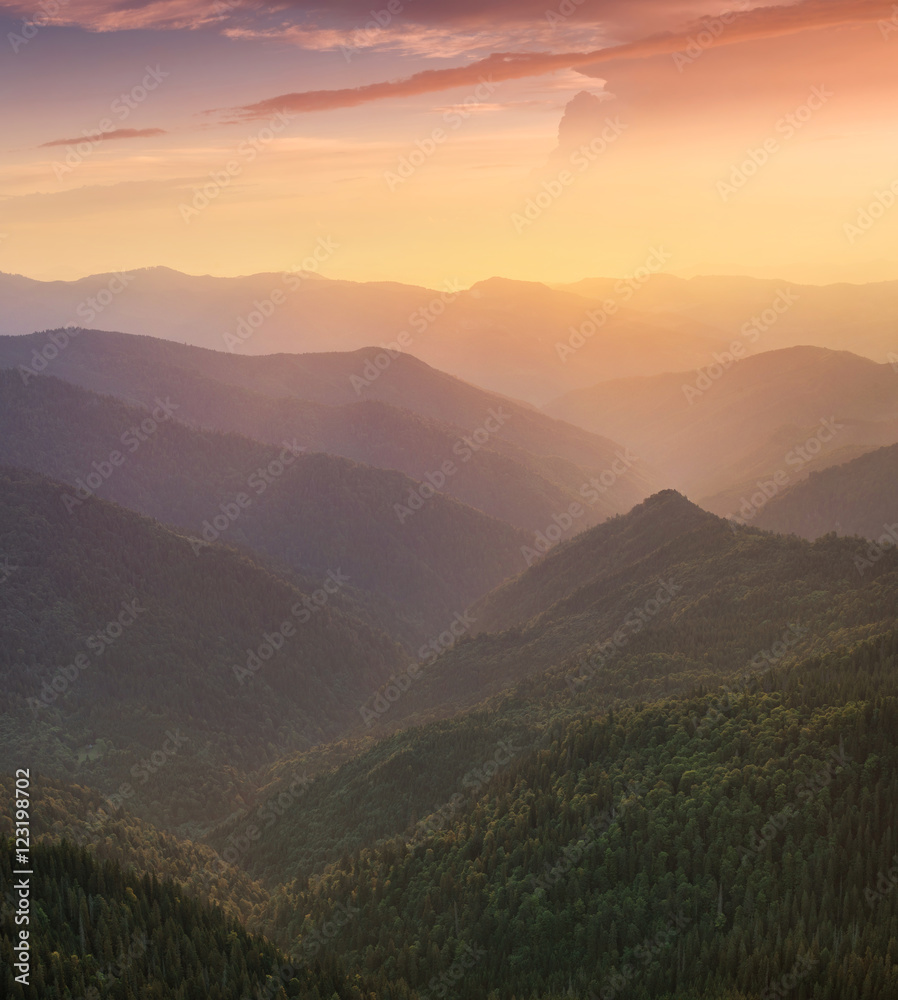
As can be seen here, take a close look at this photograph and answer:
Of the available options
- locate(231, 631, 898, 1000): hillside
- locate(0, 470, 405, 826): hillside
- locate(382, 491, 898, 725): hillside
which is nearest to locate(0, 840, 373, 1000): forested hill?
locate(231, 631, 898, 1000): hillside

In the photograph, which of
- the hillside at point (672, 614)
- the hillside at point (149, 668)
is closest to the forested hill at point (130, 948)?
the hillside at point (672, 614)

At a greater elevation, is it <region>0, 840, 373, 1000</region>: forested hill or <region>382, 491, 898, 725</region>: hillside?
<region>0, 840, 373, 1000</region>: forested hill

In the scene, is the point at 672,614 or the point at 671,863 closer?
the point at 671,863

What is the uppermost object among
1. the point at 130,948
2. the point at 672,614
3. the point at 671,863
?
the point at 130,948

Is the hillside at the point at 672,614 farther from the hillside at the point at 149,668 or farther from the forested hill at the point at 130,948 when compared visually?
the forested hill at the point at 130,948

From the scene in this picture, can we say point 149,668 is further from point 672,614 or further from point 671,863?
point 671,863

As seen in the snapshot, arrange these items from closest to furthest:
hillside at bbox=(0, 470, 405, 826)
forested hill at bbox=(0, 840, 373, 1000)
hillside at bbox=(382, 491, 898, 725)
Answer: forested hill at bbox=(0, 840, 373, 1000) → hillside at bbox=(382, 491, 898, 725) → hillside at bbox=(0, 470, 405, 826)

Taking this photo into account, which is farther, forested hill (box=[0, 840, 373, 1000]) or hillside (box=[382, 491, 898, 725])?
hillside (box=[382, 491, 898, 725])

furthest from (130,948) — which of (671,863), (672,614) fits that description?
(672,614)

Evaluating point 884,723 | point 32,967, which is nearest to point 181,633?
point 32,967

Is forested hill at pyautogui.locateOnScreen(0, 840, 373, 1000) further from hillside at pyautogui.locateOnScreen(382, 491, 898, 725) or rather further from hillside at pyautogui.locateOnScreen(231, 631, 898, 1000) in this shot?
hillside at pyautogui.locateOnScreen(382, 491, 898, 725)
